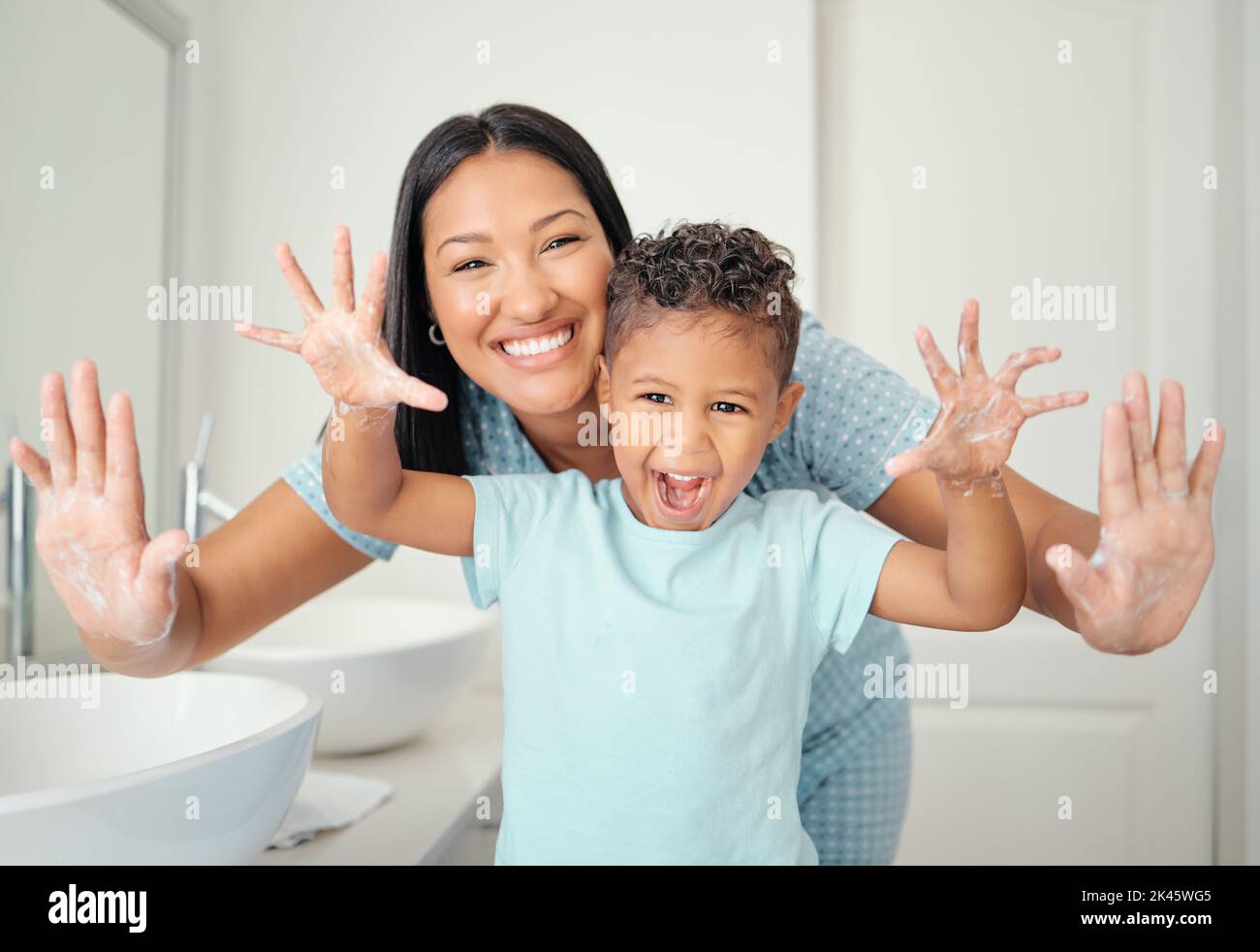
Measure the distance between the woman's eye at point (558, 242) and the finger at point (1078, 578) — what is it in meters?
0.51

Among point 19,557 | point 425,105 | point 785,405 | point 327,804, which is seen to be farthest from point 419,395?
point 425,105

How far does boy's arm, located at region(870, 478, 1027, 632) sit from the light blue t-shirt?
0.14 ft

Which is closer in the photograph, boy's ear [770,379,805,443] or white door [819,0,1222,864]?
boy's ear [770,379,805,443]

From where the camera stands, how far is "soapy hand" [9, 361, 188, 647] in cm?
71

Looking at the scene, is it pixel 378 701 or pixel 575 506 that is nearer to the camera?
pixel 575 506

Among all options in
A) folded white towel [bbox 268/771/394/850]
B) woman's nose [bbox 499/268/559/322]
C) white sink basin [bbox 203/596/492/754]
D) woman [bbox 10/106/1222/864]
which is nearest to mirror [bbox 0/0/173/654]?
white sink basin [bbox 203/596/492/754]

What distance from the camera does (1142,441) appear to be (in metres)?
0.67

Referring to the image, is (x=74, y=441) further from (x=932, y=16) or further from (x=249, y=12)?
(x=932, y=16)

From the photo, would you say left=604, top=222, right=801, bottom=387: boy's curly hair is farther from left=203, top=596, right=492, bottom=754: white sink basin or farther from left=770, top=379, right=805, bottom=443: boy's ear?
left=203, top=596, right=492, bottom=754: white sink basin

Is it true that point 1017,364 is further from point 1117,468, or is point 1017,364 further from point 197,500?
point 197,500

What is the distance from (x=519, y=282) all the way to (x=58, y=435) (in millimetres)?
392
